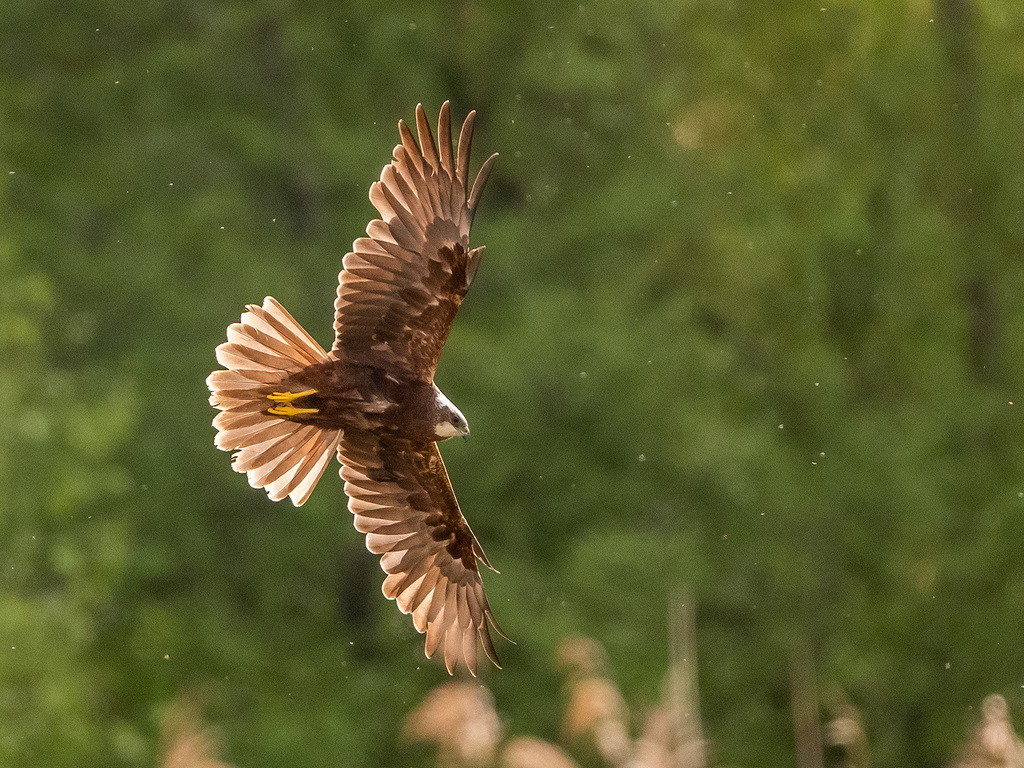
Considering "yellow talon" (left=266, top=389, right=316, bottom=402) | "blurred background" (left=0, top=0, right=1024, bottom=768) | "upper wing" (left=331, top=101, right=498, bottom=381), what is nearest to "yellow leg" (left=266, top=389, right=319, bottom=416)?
"yellow talon" (left=266, top=389, right=316, bottom=402)

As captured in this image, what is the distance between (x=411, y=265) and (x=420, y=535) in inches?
40.0

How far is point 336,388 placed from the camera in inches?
197

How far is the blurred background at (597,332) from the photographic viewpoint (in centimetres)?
1441

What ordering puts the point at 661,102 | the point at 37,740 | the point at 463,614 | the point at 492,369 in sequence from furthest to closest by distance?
the point at 661,102 < the point at 492,369 < the point at 37,740 < the point at 463,614

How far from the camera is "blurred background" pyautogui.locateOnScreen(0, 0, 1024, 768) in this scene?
567 inches

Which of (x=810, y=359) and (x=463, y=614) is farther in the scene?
(x=810, y=359)

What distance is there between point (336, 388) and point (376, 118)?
10827 millimetres

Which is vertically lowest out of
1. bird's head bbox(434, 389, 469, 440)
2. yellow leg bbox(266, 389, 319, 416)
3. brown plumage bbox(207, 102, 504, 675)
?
bird's head bbox(434, 389, 469, 440)

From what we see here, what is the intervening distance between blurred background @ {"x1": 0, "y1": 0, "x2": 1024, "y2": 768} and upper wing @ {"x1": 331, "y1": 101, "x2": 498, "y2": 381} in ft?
29.7

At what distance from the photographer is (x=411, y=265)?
5074 millimetres

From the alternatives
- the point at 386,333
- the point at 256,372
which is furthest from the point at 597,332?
the point at 256,372

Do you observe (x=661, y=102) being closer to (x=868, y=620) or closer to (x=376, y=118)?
(x=376, y=118)

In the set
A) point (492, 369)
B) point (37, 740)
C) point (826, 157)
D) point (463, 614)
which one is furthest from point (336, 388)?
point (826, 157)

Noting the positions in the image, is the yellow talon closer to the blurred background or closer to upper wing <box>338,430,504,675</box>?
upper wing <box>338,430,504,675</box>
